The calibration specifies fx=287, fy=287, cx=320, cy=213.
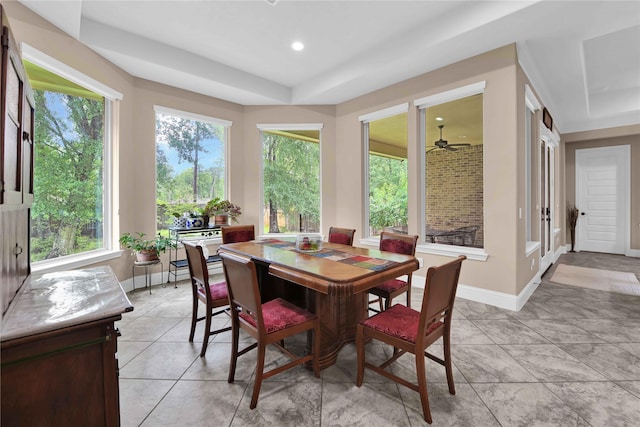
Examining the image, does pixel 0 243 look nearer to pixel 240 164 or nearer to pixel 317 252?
pixel 317 252

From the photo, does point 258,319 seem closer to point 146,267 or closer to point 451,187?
point 146,267

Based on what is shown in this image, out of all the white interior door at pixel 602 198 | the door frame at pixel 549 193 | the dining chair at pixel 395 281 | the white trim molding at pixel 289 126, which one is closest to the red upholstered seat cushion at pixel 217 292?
the dining chair at pixel 395 281

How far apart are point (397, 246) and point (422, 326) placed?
1.35 metres

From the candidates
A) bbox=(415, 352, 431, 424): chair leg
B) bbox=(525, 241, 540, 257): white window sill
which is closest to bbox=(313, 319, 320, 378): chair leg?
bbox=(415, 352, 431, 424): chair leg

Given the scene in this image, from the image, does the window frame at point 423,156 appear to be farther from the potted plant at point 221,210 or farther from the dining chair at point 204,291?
the potted plant at point 221,210

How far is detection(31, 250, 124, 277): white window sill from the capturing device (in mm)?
2844


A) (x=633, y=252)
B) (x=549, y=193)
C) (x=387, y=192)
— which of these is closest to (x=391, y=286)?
(x=387, y=192)

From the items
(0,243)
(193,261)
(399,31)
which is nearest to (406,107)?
(399,31)

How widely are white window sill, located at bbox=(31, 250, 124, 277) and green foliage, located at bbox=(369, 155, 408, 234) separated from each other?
377cm

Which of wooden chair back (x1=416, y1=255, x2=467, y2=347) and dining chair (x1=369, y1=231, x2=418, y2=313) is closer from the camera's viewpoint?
wooden chair back (x1=416, y1=255, x2=467, y2=347)

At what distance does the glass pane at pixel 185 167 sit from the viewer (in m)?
4.33

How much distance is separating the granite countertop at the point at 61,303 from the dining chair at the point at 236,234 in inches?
74.6

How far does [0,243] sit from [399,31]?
384cm

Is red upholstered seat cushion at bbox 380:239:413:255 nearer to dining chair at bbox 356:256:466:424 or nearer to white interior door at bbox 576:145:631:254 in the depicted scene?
dining chair at bbox 356:256:466:424
